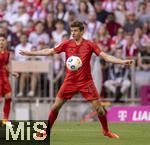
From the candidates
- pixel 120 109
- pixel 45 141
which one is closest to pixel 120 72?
pixel 120 109

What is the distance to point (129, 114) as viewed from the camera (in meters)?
23.6

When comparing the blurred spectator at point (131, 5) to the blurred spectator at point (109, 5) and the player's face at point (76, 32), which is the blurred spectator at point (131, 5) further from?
the player's face at point (76, 32)

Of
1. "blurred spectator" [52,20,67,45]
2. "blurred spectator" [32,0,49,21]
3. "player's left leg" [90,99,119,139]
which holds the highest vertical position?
"blurred spectator" [32,0,49,21]

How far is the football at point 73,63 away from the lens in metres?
16.2

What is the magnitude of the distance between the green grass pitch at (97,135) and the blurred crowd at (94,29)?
4.62 metres

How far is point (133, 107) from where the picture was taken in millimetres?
23344

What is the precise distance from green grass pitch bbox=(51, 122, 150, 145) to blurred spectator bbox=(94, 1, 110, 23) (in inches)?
280

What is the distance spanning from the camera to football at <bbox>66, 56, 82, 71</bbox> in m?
16.2

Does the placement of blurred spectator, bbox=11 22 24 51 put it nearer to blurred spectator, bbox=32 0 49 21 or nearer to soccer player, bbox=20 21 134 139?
blurred spectator, bbox=32 0 49 21

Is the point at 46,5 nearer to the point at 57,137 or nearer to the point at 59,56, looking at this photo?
the point at 59,56

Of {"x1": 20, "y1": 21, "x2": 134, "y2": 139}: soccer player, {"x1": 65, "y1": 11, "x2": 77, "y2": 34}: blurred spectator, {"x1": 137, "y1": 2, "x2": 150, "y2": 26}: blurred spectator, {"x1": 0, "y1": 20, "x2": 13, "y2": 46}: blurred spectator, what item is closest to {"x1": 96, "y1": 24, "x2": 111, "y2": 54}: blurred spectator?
{"x1": 65, "y1": 11, "x2": 77, "y2": 34}: blurred spectator

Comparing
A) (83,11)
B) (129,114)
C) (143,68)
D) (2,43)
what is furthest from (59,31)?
(2,43)

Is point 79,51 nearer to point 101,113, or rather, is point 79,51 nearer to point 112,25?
point 101,113

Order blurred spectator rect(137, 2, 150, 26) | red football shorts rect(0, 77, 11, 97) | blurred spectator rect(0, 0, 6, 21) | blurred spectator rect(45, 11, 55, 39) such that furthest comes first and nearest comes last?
blurred spectator rect(0, 0, 6, 21) < blurred spectator rect(137, 2, 150, 26) < blurred spectator rect(45, 11, 55, 39) < red football shorts rect(0, 77, 11, 97)
